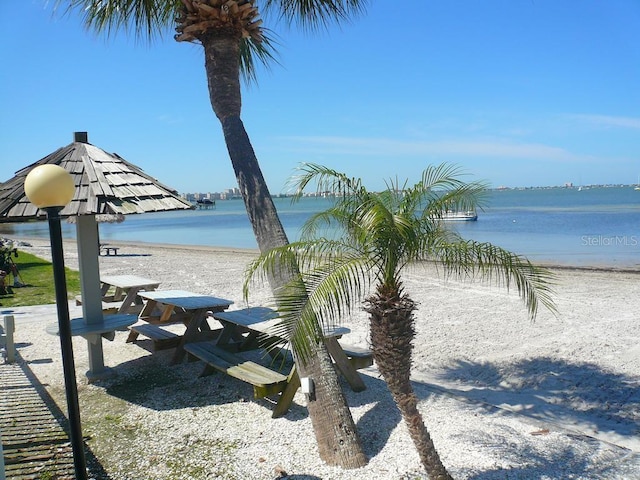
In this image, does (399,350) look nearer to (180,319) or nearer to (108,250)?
(180,319)

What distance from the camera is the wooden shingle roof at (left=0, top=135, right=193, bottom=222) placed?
557 centimetres

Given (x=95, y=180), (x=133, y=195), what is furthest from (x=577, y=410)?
(x=95, y=180)

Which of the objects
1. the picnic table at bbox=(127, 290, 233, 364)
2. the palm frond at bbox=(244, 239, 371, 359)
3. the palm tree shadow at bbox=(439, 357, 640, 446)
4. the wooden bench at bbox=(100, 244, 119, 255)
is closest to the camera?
the palm frond at bbox=(244, 239, 371, 359)

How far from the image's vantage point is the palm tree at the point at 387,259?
342cm

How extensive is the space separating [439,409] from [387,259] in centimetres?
241

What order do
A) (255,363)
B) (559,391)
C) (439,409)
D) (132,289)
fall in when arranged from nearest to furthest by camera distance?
(439,409)
(255,363)
(559,391)
(132,289)

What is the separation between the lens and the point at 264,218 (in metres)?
4.79

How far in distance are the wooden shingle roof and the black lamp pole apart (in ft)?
7.08

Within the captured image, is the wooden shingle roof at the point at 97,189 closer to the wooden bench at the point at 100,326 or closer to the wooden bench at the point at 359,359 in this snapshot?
the wooden bench at the point at 100,326

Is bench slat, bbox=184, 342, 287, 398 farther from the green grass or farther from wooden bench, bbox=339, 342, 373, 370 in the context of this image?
the green grass

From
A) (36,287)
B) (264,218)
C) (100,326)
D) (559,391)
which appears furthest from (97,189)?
(36,287)

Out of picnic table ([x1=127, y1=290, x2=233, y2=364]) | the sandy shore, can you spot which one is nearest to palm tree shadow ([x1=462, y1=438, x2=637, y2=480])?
the sandy shore

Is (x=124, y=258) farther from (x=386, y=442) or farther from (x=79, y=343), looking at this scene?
(x=386, y=442)

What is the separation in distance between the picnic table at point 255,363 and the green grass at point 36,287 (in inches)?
250
